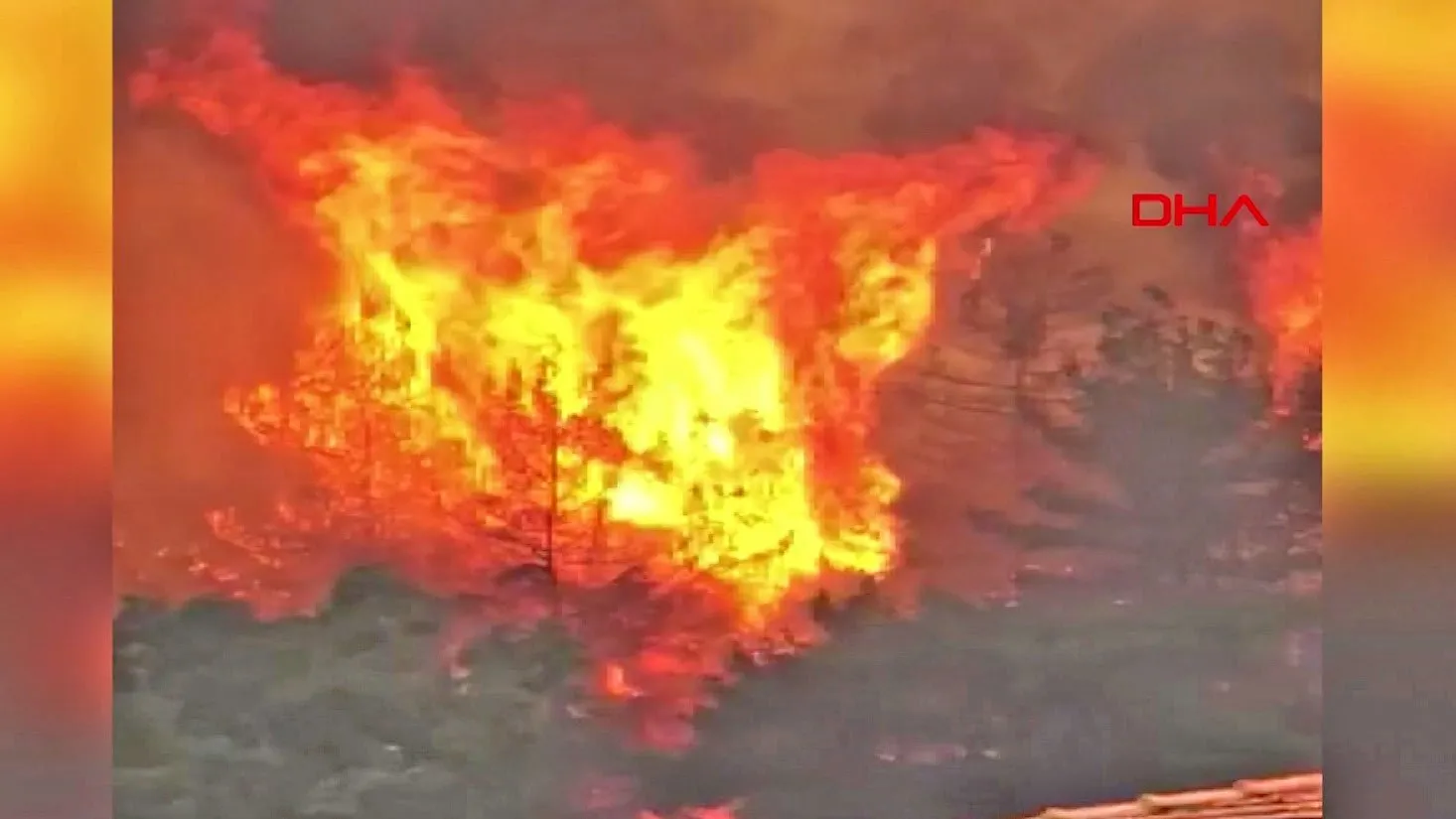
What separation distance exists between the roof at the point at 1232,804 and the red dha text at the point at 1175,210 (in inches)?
20.4

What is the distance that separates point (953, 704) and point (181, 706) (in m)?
0.69

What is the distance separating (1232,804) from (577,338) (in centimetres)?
73

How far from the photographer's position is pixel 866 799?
1.17 meters

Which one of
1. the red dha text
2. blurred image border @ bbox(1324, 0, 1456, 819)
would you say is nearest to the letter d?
the red dha text

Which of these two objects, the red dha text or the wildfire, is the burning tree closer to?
the red dha text

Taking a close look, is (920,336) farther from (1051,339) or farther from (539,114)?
(539,114)

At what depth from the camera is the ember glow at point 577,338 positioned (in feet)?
3.71

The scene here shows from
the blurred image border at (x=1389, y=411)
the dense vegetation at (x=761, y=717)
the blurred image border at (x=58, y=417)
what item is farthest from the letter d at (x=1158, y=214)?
the blurred image border at (x=58, y=417)

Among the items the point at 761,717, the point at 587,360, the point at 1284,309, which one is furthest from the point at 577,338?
the point at 1284,309

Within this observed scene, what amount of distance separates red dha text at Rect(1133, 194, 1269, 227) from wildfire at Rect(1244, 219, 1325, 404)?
0.04 metres

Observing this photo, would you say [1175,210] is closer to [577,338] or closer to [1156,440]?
[1156,440]

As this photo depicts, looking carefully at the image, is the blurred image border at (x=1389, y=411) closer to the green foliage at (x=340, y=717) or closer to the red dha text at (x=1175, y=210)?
the red dha text at (x=1175, y=210)

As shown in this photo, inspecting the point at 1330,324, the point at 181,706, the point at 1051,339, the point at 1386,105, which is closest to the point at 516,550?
the point at 181,706

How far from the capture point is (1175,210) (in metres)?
1.19
